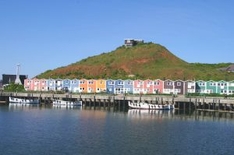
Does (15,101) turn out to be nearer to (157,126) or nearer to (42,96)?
(42,96)

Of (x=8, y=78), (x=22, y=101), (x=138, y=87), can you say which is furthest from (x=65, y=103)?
(x=8, y=78)

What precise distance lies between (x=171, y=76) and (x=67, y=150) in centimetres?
11432

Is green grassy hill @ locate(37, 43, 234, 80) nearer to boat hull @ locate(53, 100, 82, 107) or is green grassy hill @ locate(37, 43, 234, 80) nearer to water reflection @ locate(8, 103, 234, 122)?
boat hull @ locate(53, 100, 82, 107)

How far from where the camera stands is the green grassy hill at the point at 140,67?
159 m

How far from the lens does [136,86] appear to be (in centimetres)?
13088

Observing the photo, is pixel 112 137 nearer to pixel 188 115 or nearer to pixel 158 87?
pixel 188 115

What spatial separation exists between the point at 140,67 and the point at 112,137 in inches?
4953

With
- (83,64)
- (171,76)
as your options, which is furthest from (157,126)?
(83,64)

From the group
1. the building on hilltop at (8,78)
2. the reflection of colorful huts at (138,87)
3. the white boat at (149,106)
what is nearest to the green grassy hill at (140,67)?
the building on hilltop at (8,78)

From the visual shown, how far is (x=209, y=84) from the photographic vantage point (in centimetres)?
12181

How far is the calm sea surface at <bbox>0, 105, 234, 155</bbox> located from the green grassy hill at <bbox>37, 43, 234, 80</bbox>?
83390 mm

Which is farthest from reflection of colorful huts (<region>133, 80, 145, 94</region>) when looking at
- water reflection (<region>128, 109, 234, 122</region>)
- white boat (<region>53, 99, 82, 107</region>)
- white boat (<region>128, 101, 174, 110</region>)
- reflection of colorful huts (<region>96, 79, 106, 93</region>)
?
water reflection (<region>128, 109, 234, 122</region>)

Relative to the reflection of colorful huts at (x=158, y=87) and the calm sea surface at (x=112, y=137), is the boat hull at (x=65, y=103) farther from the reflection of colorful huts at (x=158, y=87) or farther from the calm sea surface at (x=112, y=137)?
the calm sea surface at (x=112, y=137)

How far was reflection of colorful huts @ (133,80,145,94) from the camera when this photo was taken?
130 metres
